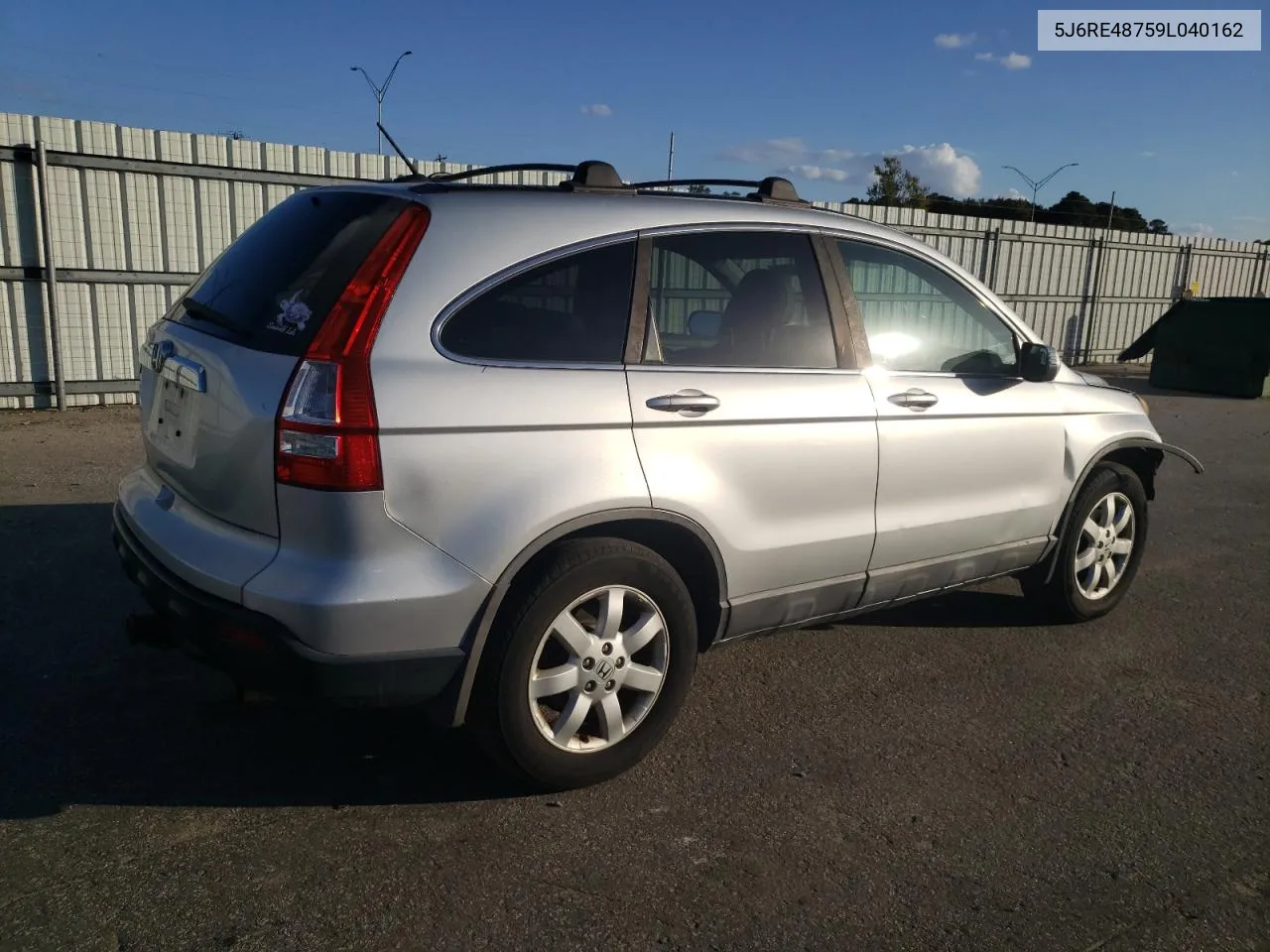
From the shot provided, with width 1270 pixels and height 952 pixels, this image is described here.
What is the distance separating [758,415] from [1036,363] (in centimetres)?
160

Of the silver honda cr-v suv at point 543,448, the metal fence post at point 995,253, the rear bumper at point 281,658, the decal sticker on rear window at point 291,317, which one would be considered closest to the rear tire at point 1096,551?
the silver honda cr-v suv at point 543,448

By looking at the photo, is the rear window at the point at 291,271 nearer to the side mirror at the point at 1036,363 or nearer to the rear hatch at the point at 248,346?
the rear hatch at the point at 248,346

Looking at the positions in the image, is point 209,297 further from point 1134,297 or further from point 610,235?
point 1134,297

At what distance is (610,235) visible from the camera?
128 inches

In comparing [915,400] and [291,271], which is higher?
[291,271]

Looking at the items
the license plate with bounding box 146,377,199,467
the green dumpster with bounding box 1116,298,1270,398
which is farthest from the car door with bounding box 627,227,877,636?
the green dumpster with bounding box 1116,298,1270,398

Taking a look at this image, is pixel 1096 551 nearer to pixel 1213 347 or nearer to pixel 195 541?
pixel 195 541

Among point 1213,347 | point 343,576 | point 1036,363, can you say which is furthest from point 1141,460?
point 1213,347

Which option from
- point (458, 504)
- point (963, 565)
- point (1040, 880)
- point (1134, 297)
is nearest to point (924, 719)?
point (963, 565)

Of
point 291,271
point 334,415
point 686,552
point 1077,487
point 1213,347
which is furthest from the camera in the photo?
point 1213,347

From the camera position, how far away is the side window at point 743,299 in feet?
11.3

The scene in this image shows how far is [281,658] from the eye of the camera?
106 inches

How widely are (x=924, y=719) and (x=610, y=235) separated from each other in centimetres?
216

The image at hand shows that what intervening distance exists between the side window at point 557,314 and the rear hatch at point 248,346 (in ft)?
1.16
